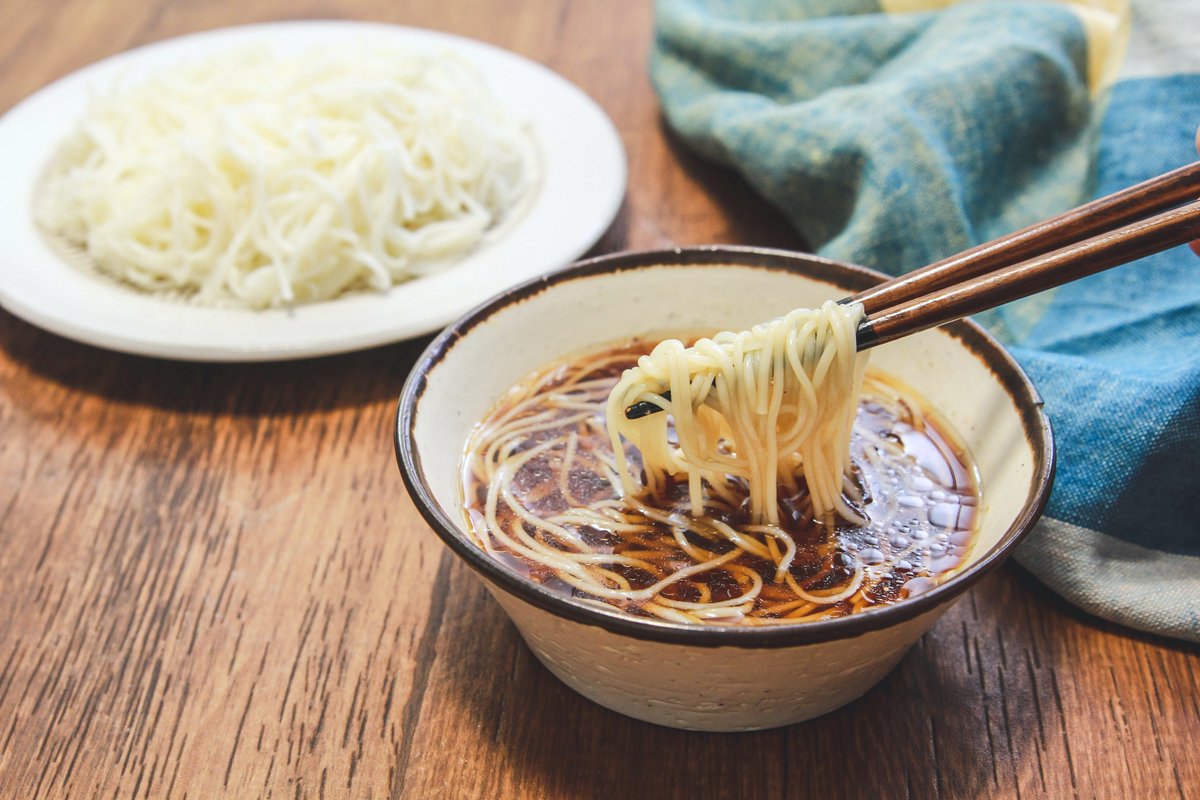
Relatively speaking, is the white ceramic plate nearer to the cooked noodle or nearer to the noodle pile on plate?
the noodle pile on plate

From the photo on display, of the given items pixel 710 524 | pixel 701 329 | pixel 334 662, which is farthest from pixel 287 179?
pixel 710 524

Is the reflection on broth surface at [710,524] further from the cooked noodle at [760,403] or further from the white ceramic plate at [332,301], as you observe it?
the white ceramic plate at [332,301]

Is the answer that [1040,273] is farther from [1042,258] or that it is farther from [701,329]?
[701,329]

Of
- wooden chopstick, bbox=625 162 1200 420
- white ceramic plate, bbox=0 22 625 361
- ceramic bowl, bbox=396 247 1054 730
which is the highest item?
wooden chopstick, bbox=625 162 1200 420

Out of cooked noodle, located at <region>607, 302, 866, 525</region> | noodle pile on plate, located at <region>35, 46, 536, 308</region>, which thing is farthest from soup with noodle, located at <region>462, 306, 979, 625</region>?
noodle pile on plate, located at <region>35, 46, 536, 308</region>

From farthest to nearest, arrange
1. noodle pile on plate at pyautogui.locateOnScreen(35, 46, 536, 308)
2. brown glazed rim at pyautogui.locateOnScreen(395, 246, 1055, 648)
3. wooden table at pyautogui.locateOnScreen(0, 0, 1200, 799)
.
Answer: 1. noodle pile on plate at pyautogui.locateOnScreen(35, 46, 536, 308)
2. wooden table at pyautogui.locateOnScreen(0, 0, 1200, 799)
3. brown glazed rim at pyautogui.locateOnScreen(395, 246, 1055, 648)
